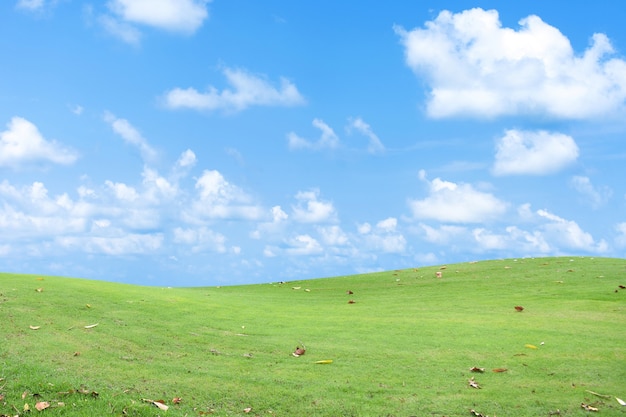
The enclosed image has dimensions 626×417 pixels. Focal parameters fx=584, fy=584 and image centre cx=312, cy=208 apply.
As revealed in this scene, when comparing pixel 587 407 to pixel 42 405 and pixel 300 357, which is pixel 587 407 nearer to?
pixel 300 357

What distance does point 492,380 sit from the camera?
951cm

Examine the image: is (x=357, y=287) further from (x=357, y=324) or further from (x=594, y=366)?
(x=594, y=366)

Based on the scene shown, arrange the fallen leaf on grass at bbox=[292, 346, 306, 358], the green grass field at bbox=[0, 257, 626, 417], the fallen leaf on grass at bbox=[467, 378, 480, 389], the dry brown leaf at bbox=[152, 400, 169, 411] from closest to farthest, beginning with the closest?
the dry brown leaf at bbox=[152, 400, 169, 411], the green grass field at bbox=[0, 257, 626, 417], the fallen leaf on grass at bbox=[467, 378, 480, 389], the fallen leaf on grass at bbox=[292, 346, 306, 358]

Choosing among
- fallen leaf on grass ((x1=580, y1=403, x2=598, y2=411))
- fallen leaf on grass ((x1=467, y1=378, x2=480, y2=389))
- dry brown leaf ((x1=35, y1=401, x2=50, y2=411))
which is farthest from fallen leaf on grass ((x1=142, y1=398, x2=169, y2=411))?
fallen leaf on grass ((x1=580, y1=403, x2=598, y2=411))

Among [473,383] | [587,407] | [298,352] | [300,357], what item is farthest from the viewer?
[298,352]

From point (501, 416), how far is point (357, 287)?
47.1 ft

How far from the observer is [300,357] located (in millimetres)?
10484

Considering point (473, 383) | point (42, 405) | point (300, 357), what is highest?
point (300, 357)

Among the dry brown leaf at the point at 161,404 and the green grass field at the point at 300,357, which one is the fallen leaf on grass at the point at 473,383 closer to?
the green grass field at the point at 300,357

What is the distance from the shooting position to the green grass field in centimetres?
844

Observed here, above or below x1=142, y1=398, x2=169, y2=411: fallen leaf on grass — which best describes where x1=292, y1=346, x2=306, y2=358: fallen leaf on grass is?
above

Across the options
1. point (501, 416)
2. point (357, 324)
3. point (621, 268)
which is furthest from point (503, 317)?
point (621, 268)

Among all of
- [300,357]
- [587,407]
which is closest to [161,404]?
[300,357]

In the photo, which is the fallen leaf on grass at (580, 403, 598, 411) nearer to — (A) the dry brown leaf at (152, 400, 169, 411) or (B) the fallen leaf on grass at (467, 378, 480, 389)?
(B) the fallen leaf on grass at (467, 378, 480, 389)
